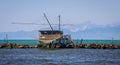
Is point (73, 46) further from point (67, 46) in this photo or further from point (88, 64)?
point (88, 64)

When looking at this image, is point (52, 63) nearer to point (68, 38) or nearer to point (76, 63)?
point (76, 63)

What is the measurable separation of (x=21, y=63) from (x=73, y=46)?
57.7 metres

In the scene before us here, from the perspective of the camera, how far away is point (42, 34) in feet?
424

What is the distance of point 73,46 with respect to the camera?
128 metres

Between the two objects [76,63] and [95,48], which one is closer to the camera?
[76,63]

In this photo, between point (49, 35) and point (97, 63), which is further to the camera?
point (49, 35)

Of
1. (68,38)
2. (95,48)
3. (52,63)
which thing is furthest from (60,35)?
(52,63)

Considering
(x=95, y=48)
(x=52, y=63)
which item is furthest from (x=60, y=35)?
(x=52, y=63)

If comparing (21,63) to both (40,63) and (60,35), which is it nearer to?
(40,63)

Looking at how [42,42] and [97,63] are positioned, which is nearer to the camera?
[97,63]

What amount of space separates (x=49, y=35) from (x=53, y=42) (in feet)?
9.62

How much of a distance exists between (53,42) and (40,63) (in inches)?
2200

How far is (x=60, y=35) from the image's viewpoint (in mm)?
127188

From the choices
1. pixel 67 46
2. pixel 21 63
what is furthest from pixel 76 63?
pixel 67 46
